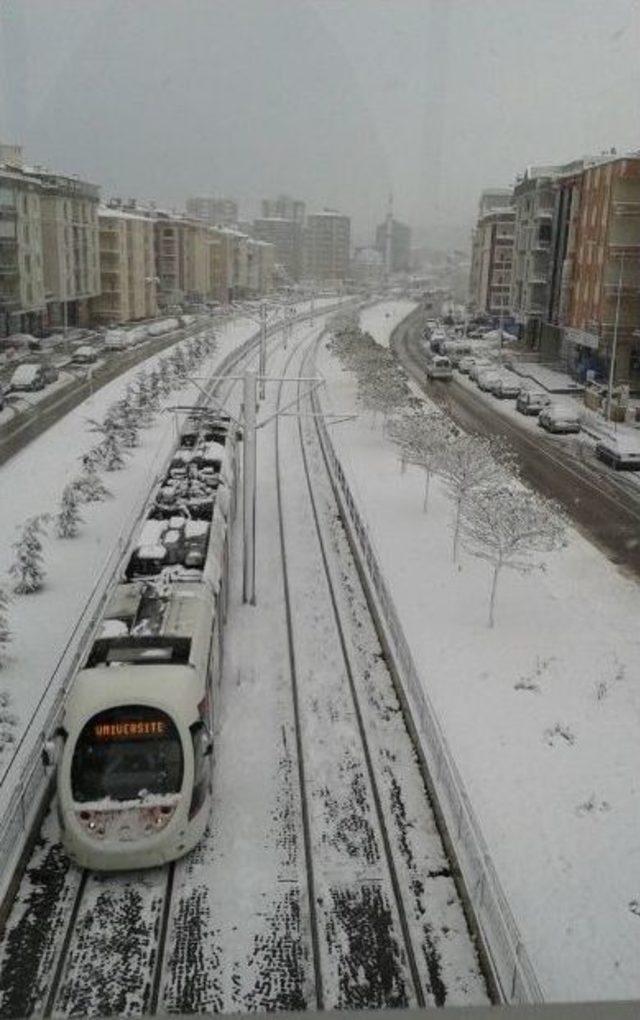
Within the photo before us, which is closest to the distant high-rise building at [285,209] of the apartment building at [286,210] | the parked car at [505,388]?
the apartment building at [286,210]

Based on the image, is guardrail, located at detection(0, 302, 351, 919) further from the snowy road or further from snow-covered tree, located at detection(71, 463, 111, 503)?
snow-covered tree, located at detection(71, 463, 111, 503)

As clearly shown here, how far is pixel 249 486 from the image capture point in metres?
14.9

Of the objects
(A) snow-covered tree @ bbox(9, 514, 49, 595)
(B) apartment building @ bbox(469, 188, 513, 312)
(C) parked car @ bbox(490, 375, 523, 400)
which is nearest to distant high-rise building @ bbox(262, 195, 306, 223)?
(B) apartment building @ bbox(469, 188, 513, 312)

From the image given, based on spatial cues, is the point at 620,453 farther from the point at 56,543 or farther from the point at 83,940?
the point at 83,940

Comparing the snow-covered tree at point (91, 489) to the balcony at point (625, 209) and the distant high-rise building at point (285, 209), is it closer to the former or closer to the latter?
the balcony at point (625, 209)

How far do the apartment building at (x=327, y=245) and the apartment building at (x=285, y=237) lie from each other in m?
1.15

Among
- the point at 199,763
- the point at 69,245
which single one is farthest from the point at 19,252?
the point at 199,763

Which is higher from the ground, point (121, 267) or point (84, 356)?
point (121, 267)

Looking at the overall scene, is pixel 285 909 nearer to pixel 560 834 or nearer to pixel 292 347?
pixel 560 834

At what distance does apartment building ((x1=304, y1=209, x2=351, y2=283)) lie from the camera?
4535 inches

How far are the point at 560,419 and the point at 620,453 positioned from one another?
18.5ft

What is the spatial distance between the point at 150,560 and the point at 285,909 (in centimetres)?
475

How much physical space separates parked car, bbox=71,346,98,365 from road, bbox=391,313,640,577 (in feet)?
61.5

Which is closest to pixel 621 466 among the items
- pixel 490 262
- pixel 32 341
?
pixel 32 341
